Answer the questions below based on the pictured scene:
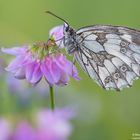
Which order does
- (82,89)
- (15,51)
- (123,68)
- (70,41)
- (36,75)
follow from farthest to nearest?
1. (82,89)
2. (123,68)
3. (70,41)
4. (15,51)
5. (36,75)

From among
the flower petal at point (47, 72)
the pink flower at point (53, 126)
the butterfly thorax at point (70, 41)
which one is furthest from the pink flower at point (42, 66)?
the pink flower at point (53, 126)

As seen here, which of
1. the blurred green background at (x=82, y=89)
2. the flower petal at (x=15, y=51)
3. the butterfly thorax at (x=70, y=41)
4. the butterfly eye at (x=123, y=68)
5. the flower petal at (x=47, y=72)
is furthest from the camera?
the blurred green background at (x=82, y=89)

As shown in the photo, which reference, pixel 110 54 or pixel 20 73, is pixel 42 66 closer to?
pixel 20 73

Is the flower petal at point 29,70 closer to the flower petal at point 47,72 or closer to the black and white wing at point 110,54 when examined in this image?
the flower petal at point 47,72

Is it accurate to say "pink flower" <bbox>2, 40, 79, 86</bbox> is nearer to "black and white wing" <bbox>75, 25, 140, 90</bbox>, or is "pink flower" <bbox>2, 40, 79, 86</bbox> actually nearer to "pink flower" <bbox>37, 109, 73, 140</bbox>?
"black and white wing" <bbox>75, 25, 140, 90</bbox>

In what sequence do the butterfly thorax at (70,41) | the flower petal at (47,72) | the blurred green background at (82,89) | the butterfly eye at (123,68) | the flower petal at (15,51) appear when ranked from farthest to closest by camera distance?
→ the blurred green background at (82,89) < the butterfly eye at (123,68) < the butterfly thorax at (70,41) < the flower petal at (15,51) < the flower petal at (47,72)

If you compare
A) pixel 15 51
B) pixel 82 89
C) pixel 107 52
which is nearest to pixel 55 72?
pixel 15 51
